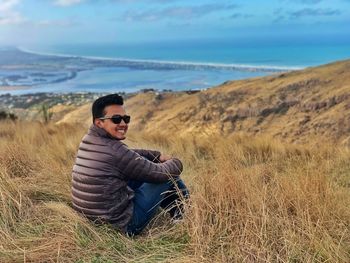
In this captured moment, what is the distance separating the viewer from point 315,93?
1541 centimetres

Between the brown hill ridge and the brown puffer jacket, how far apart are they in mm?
8187

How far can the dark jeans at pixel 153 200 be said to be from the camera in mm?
4277

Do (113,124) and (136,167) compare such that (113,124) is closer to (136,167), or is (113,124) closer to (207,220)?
(136,167)

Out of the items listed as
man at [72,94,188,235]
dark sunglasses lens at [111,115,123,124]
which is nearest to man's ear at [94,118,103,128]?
man at [72,94,188,235]

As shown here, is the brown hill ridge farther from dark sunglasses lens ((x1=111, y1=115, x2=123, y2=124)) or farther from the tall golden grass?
dark sunglasses lens ((x1=111, y1=115, x2=123, y2=124))

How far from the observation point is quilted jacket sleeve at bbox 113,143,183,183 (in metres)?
4.20

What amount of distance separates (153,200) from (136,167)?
34 centimetres

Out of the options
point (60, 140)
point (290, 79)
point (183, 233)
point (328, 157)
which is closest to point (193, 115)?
point (290, 79)

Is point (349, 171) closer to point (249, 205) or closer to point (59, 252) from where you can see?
point (249, 205)

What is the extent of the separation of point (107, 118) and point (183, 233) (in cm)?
103

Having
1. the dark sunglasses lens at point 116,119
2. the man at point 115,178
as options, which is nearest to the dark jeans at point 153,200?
the man at point 115,178

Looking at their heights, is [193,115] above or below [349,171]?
below

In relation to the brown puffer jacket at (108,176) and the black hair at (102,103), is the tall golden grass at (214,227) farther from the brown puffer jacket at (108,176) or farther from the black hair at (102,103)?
the black hair at (102,103)

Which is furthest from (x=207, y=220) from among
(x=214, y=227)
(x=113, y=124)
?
(x=113, y=124)
